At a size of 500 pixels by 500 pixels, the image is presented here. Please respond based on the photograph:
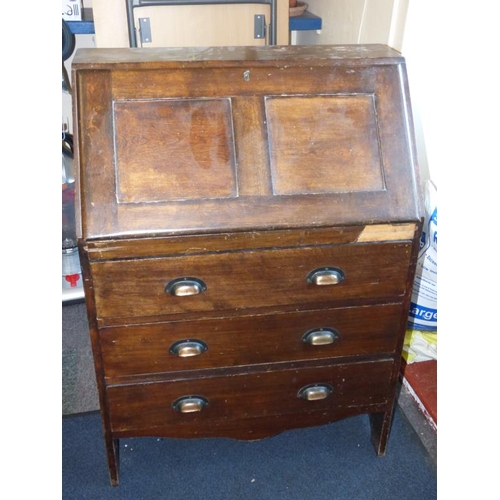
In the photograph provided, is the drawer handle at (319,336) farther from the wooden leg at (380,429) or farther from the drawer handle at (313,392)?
the wooden leg at (380,429)

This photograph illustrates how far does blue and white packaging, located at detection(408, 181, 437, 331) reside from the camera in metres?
1.87

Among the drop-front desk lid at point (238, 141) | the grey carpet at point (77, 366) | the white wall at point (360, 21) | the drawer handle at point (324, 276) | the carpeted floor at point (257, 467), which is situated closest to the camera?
the drop-front desk lid at point (238, 141)

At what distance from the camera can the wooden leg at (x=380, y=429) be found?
5.61 ft

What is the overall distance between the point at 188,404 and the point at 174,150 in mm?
689

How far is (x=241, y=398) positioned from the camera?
156cm

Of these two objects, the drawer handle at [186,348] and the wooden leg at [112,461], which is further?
the wooden leg at [112,461]

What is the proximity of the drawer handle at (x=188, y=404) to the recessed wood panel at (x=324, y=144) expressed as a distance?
62 cm

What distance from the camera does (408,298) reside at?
4.88 ft

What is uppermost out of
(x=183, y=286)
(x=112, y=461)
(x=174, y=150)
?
(x=174, y=150)

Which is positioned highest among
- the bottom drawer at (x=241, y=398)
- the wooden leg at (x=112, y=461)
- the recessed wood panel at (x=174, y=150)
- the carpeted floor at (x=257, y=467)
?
the recessed wood panel at (x=174, y=150)

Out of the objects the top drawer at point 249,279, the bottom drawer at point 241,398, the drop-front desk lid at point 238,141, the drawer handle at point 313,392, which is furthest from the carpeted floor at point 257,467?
the drop-front desk lid at point 238,141

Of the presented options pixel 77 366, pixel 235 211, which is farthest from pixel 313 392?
pixel 77 366

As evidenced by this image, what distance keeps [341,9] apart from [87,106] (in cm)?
137

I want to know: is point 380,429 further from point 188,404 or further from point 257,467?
point 188,404
